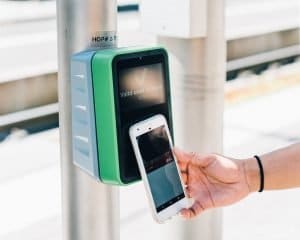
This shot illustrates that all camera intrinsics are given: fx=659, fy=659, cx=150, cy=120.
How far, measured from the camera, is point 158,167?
0.99 metres

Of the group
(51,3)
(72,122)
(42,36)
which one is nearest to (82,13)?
(72,122)

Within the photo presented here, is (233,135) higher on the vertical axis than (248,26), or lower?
lower

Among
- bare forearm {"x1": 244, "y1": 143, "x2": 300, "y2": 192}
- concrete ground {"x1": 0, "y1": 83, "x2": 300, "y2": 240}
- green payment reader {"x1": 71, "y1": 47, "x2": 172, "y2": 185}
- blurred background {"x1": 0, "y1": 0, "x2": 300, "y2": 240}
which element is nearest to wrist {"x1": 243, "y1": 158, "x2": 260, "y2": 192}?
bare forearm {"x1": 244, "y1": 143, "x2": 300, "y2": 192}

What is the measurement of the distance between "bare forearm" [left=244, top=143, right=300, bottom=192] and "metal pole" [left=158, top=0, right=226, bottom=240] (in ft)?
1.37

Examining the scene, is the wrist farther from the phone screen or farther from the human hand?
the phone screen

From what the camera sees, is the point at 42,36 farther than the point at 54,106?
Yes

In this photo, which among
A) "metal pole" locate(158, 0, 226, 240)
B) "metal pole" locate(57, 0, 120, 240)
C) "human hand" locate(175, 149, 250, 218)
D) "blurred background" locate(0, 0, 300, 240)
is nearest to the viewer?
"metal pole" locate(57, 0, 120, 240)

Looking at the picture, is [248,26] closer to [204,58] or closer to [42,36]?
[42,36]

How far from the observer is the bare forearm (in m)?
1.24

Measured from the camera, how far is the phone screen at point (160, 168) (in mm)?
969

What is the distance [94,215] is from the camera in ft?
3.66

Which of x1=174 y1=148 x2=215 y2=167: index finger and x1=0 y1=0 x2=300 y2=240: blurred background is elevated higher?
x1=174 y1=148 x2=215 y2=167: index finger

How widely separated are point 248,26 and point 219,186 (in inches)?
280

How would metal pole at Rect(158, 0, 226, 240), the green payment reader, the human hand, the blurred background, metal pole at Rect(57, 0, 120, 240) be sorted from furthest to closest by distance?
the blurred background, metal pole at Rect(158, 0, 226, 240), the human hand, metal pole at Rect(57, 0, 120, 240), the green payment reader
